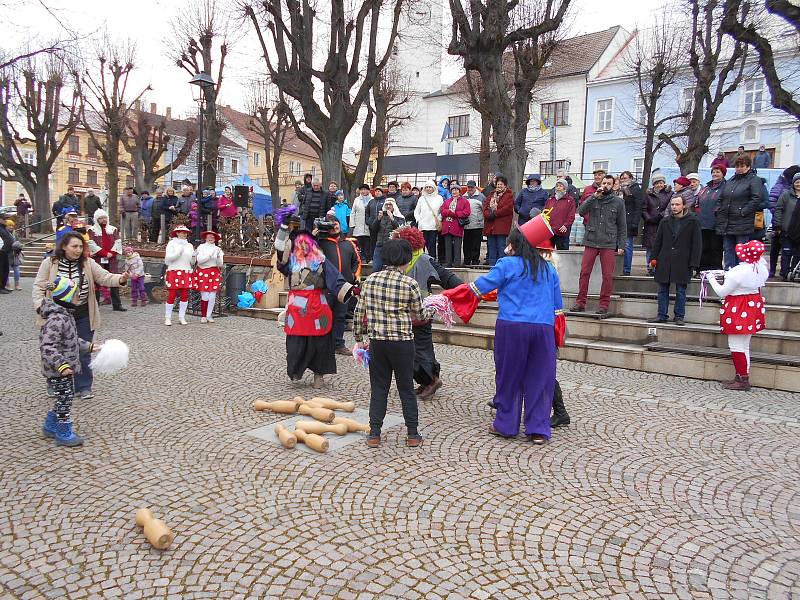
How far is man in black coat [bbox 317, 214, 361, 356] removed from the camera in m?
8.08

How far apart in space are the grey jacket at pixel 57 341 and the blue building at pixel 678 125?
27299 millimetres

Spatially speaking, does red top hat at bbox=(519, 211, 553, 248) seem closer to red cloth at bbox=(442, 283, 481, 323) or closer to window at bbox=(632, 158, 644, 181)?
red cloth at bbox=(442, 283, 481, 323)

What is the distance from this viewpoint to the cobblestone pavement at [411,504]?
316 centimetres

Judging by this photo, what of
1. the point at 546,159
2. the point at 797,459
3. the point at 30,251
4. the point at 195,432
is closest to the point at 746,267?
the point at 797,459

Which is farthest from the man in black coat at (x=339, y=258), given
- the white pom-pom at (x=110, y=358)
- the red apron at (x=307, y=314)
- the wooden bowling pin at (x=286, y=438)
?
the white pom-pom at (x=110, y=358)

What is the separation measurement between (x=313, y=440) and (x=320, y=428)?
1.16 feet

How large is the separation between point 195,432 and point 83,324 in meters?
1.88

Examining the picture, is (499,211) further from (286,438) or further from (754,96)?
(754,96)

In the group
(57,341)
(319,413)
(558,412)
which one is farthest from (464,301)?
(57,341)

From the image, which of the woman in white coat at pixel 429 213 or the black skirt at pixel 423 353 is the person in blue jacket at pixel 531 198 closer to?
the woman in white coat at pixel 429 213

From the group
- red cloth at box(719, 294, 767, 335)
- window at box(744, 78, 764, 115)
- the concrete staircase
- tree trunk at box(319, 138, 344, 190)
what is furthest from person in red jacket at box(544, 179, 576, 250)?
window at box(744, 78, 764, 115)

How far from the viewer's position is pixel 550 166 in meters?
37.8

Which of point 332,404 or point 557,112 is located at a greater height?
point 557,112

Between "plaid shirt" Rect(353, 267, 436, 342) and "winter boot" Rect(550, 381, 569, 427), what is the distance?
1.63 m
